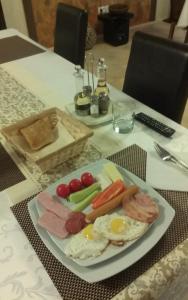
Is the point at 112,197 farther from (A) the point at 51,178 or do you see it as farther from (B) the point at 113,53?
(B) the point at 113,53

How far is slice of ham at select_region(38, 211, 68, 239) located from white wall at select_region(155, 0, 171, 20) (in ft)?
13.7

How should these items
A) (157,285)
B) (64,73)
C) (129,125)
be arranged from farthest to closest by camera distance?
1. (64,73)
2. (129,125)
3. (157,285)

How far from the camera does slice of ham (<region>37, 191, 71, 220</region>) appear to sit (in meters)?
0.63

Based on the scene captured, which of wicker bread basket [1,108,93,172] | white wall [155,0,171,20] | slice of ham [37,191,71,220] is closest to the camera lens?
slice of ham [37,191,71,220]

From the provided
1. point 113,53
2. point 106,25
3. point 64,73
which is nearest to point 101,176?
point 64,73

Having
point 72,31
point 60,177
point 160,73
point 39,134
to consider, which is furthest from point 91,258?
point 72,31

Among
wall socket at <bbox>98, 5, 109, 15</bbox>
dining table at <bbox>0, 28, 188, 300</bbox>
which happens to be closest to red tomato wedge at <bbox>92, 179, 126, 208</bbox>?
dining table at <bbox>0, 28, 188, 300</bbox>

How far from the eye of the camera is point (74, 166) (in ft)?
2.75

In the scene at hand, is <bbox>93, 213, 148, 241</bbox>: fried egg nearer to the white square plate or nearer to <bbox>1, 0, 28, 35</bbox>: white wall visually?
the white square plate

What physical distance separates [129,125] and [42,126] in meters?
0.29

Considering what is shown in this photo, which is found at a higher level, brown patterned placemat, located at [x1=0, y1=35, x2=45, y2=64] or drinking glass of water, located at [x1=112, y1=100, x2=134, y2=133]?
drinking glass of water, located at [x1=112, y1=100, x2=134, y2=133]

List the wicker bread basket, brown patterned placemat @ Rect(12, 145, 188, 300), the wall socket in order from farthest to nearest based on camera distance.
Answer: the wall socket → the wicker bread basket → brown patterned placemat @ Rect(12, 145, 188, 300)

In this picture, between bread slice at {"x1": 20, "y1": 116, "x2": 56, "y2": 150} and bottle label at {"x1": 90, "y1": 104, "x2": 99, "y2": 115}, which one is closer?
bread slice at {"x1": 20, "y1": 116, "x2": 56, "y2": 150}

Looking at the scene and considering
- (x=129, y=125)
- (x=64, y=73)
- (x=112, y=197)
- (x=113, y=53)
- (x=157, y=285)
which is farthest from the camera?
(x=113, y=53)
